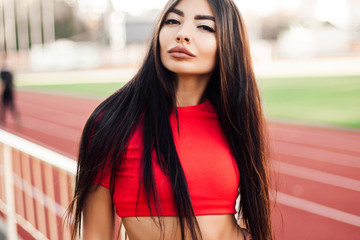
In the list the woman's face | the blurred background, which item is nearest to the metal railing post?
the blurred background

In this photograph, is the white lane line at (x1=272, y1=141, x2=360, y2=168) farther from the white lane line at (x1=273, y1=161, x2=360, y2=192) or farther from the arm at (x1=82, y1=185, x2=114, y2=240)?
the arm at (x1=82, y1=185, x2=114, y2=240)

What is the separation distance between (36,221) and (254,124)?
2.47 meters

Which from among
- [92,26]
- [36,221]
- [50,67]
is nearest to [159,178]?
[36,221]

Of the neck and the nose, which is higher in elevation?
the nose

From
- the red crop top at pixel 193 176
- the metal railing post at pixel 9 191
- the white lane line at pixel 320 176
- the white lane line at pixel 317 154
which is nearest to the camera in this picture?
the red crop top at pixel 193 176

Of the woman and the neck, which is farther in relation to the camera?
the neck

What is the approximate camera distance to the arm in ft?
5.15

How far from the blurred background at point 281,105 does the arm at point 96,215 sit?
1.87 ft

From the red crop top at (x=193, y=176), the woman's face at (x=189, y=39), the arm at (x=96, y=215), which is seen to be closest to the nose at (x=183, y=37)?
the woman's face at (x=189, y=39)

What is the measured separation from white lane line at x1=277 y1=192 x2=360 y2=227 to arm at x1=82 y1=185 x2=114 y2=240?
12.8 ft

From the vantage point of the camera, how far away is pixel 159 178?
149 cm

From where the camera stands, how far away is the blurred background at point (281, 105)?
4602 millimetres

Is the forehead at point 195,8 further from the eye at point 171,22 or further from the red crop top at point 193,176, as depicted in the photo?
the red crop top at point 193,176

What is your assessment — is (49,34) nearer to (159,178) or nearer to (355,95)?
(355,95)
